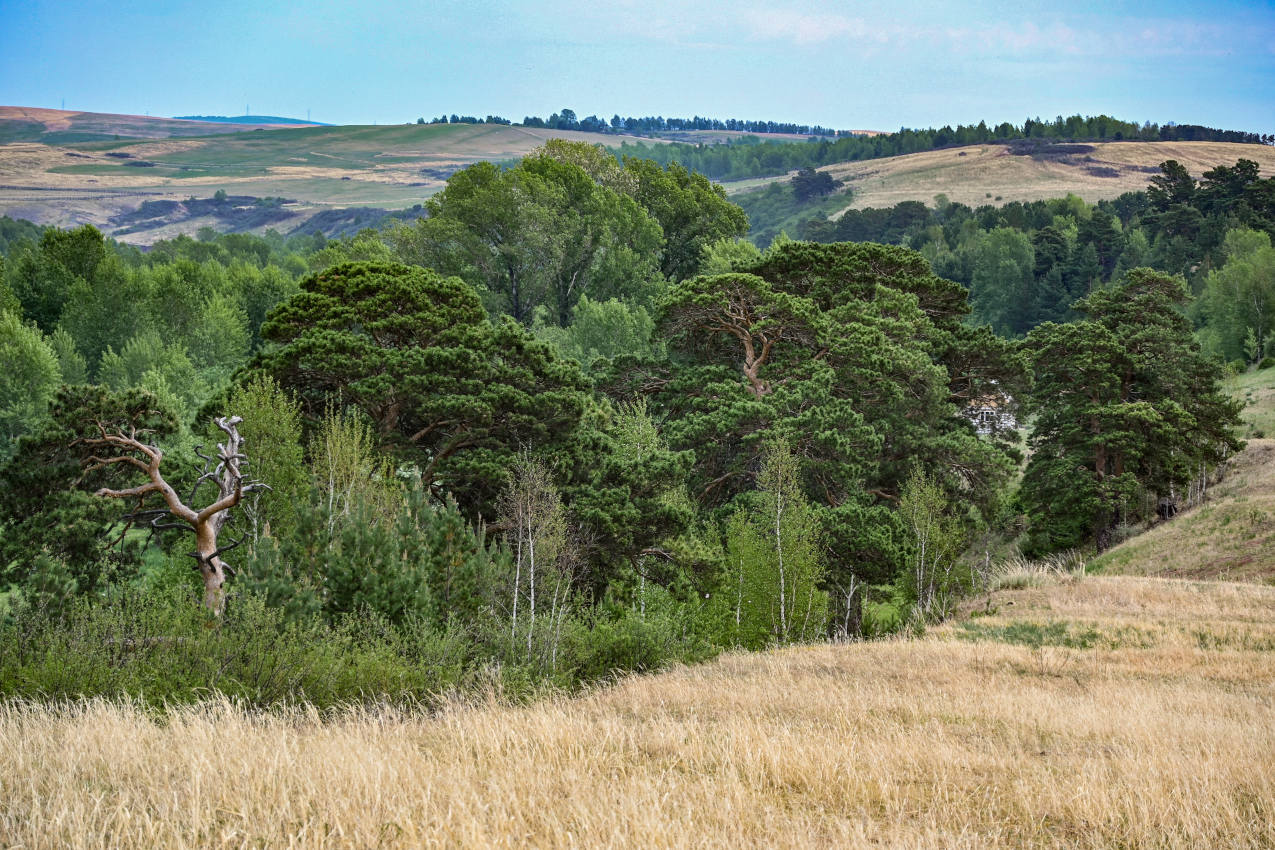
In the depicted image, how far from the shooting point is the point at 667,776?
8117mm

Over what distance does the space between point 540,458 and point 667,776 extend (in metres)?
19.8

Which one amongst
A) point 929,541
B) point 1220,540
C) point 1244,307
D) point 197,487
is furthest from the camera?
point 1244,307

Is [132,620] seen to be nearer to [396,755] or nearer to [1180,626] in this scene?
[396,755]

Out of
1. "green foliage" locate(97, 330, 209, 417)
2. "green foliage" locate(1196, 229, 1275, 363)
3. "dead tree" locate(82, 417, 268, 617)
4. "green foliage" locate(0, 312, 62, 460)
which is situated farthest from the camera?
"green foliage" locate(1196, 229, 1275, 363)

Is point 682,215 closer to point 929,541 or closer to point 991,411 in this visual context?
point 991,411

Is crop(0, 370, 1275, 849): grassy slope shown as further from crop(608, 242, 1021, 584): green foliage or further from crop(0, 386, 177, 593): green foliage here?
crop(608, 242, 1021, 584): green foliage

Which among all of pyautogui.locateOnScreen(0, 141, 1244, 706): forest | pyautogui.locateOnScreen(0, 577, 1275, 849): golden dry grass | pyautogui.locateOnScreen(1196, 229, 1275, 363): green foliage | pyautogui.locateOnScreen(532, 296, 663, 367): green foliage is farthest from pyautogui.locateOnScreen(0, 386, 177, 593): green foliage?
pyautogui.locateOnScreen(1196, 229, 1275, 363): green foliage

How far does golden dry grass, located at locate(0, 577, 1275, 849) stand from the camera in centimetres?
632

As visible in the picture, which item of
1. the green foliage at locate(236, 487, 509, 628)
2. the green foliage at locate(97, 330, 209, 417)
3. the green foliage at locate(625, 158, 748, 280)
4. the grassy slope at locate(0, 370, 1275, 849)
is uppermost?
the green foliage at locate(625, 158, 748, 280)

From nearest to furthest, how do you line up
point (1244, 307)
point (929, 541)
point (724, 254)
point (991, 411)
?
point (929, 541) < point (991, 411) < point (724, 254) < point (1244, 307)

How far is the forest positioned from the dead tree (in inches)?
4.9

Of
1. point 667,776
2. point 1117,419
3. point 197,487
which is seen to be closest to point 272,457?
point 197,487

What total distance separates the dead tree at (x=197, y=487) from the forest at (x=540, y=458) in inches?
4.9

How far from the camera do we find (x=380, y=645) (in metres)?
16.0
